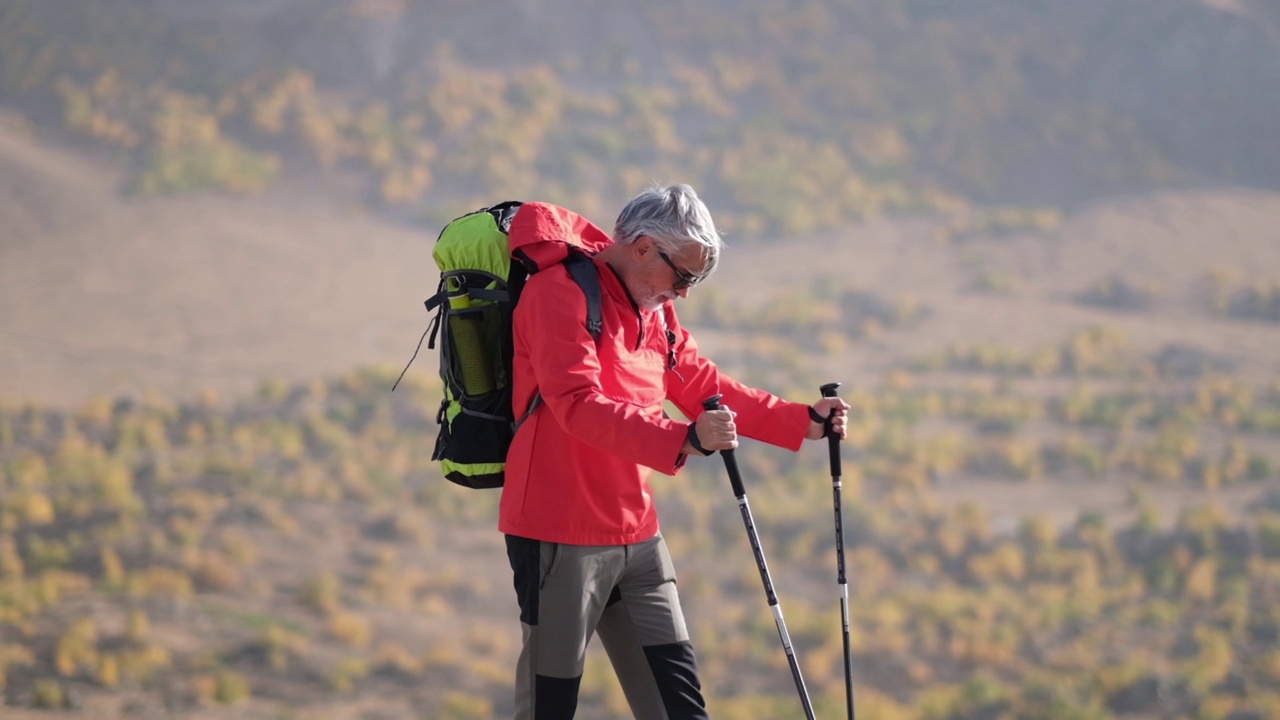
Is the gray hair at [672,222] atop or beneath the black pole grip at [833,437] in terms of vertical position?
atop

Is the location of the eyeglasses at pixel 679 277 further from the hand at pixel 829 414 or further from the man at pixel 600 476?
the hand at pixel 829 414

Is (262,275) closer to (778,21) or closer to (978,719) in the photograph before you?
(978,719)

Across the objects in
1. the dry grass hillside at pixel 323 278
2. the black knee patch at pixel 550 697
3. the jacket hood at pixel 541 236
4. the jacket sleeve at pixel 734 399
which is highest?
the dry grass hillside at pixel 323 278

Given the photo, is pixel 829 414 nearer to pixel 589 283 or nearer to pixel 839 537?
pixel 839 537

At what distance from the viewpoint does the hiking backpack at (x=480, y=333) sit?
2943 millimetres

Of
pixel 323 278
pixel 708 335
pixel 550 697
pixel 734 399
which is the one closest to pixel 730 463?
pixel 734 399

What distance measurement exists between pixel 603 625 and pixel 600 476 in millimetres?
433

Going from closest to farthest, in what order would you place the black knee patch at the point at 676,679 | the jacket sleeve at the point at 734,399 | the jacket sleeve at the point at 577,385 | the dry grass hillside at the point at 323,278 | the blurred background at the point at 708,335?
the jacket sleeve at the point at 577,385 < the black knee patch at the point at 676,679 < the jacket sleeve at the point at 734,399 < the blurred background at the point at 708,335 < the dry grass hillside at the point at 323,278

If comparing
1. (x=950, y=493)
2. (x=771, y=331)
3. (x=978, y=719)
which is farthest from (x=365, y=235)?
(x=978, y=719)

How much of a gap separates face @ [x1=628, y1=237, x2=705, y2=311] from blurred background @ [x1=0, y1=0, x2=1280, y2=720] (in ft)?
21.1

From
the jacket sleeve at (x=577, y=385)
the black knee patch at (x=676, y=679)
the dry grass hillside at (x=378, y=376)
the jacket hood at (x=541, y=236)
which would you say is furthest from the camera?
the dry grass hillside at (x=378, y=376)

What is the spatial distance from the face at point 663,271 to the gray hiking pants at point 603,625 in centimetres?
60

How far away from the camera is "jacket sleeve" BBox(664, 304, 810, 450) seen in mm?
3133

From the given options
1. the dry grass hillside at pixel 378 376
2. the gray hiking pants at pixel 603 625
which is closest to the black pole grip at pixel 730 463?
the gray hiking pants at pixel 603 625
